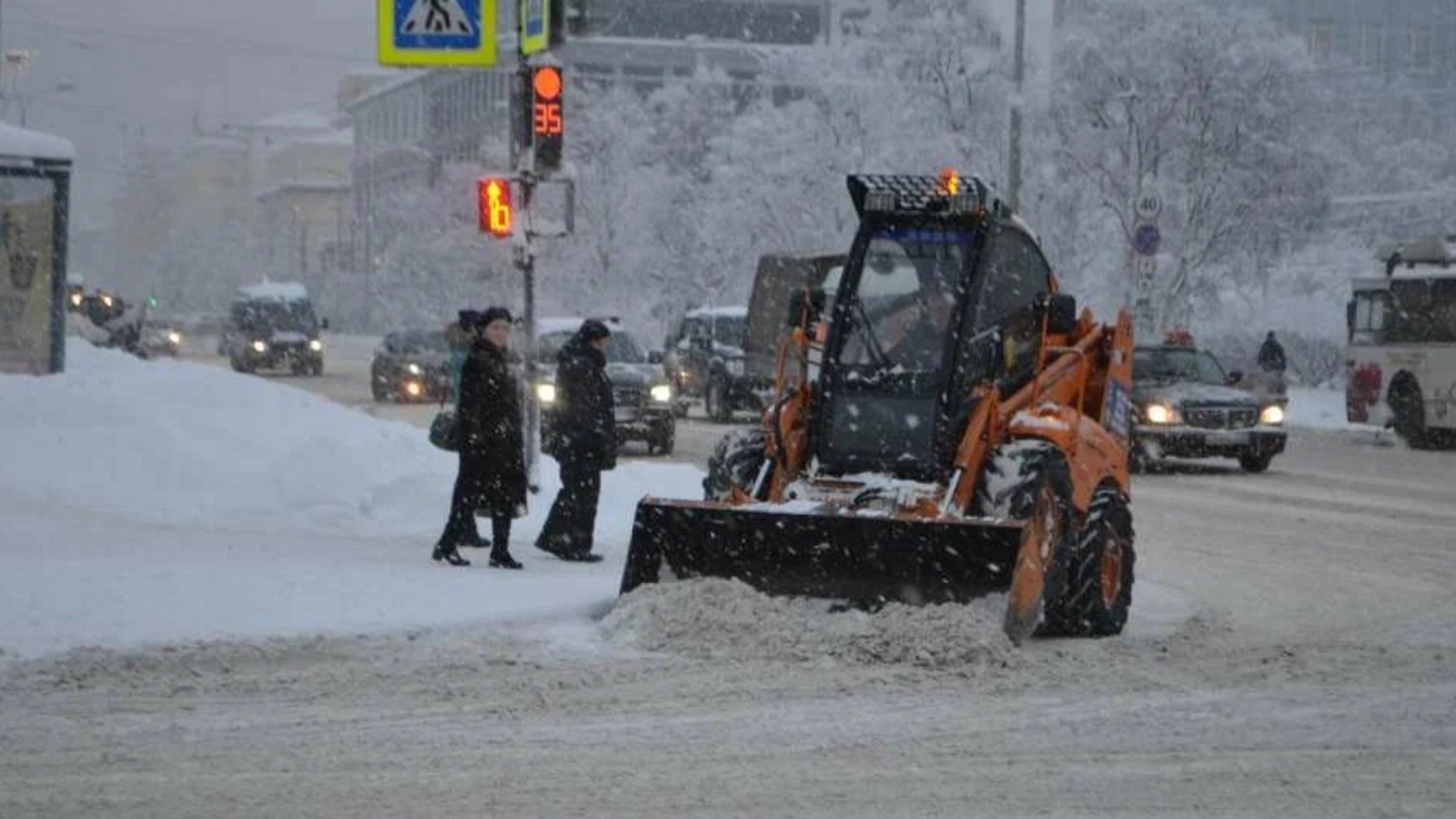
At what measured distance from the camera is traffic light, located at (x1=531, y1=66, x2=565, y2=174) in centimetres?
1744

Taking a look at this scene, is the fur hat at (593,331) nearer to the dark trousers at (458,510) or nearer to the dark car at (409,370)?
the dark trousers at (458,510)

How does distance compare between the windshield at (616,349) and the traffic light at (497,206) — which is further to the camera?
the windshield at (616,349)

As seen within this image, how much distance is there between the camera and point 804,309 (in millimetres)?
13570

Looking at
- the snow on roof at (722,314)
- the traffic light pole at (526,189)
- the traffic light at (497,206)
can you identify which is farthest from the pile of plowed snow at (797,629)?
the snow on roof at (722,314)

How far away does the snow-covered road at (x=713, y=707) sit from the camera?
26.1ft

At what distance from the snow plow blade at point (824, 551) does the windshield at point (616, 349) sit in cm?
1762

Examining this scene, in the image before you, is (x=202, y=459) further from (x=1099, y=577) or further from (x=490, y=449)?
(x=1099, y=577)

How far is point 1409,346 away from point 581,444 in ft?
72.6

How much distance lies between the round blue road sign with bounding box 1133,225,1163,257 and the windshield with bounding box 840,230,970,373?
74.1 feet

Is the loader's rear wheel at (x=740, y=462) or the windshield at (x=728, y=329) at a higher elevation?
the windshield at (x=728, y=329)

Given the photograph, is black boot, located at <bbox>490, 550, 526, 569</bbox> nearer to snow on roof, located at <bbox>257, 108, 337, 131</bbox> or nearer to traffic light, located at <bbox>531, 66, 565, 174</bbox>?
traffic light, located at <bbox>531, 66, 565, 174</bbox>

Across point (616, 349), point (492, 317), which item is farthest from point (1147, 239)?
point (492, 317)

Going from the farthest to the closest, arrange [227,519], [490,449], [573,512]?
[227,519] < [573,512] < [490,449]

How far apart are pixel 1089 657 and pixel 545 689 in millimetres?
2965
